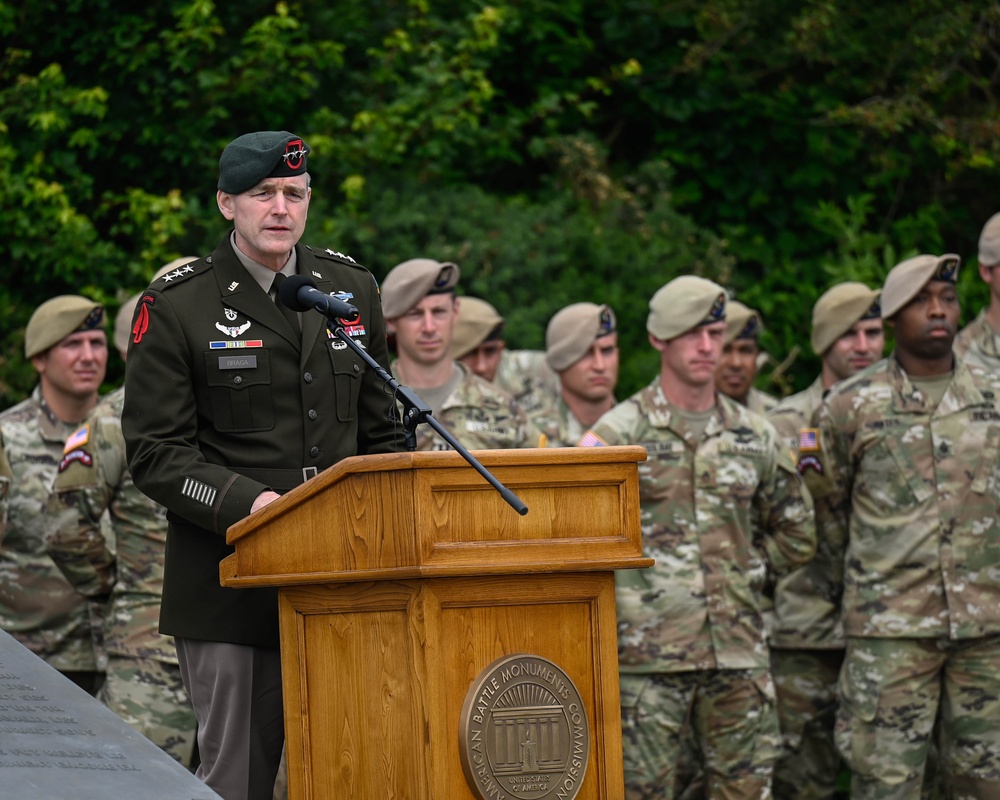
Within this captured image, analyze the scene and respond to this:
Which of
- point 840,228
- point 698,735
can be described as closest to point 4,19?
point 840,228

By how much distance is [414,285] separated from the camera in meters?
8.05

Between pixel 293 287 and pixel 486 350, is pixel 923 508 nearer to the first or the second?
pixel 486 350

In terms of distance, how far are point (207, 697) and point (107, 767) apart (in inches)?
52.3

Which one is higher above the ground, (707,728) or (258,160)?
(258,160)

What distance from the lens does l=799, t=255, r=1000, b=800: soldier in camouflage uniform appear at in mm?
7082

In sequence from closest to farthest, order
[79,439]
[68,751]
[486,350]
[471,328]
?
[68,751], [79,439], [471,328], [486,350]

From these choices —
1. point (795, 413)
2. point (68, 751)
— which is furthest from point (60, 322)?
point (68, 751)

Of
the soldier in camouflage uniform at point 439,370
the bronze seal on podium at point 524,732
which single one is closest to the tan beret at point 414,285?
the soldier in camouflage uniform at point 439,370

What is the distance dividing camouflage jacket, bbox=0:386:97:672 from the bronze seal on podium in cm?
442

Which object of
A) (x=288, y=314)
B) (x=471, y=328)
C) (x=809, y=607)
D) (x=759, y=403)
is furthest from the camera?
(x=759, y=403)

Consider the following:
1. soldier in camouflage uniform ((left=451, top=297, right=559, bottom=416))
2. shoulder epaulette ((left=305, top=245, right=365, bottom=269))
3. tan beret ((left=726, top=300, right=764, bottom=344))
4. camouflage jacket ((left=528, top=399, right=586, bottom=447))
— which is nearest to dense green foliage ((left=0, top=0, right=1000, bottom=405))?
soldier in camouflage uniform ((left=451, top=297, right=559, bottom=416))

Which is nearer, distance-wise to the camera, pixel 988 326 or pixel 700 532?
pixel 700 532

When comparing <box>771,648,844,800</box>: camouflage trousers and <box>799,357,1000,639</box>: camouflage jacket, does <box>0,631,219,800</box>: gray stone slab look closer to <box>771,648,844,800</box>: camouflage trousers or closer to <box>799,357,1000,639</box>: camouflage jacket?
<box>799,357,1000,639</box>: camouflage jacket

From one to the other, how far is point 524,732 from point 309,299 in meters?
1.15
